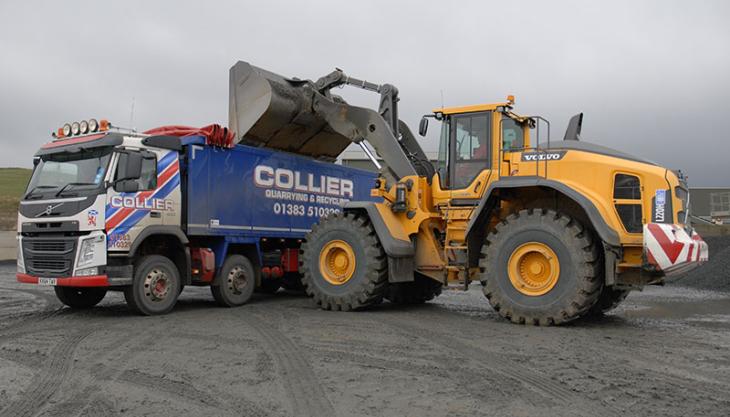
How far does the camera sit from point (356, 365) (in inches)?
239

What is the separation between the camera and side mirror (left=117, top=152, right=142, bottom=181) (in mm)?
9242

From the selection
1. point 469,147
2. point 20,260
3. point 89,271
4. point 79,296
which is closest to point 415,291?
point 469,147

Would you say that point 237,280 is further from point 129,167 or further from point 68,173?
point 68,173

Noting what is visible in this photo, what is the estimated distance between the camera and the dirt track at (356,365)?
4758mm

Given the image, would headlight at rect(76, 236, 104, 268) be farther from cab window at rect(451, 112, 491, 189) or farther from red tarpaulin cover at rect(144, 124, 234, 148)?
cab window at rect(451, 112, 491, 189)

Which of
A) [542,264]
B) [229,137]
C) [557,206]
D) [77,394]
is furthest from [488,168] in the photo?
[77,394]

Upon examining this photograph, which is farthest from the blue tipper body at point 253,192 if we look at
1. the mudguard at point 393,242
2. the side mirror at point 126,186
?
the mudguard at point 393,242

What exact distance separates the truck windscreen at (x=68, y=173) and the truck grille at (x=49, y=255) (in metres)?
0.71

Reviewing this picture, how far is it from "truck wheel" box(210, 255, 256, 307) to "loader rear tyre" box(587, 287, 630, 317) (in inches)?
229

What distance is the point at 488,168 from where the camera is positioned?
31.4 ft

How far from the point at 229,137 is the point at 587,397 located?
7833 millimetres

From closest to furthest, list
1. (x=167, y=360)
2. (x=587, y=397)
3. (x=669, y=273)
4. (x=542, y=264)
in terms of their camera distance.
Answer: (x=587, y=397)
(x=167, y=360)
(x=669, y=273)
(x=542, y=264)

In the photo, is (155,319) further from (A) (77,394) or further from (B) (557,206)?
(B) (557,206)

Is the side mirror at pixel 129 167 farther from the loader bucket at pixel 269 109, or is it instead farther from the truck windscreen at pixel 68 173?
the loader bucket at pixel 269 109
